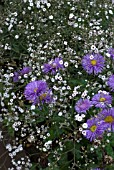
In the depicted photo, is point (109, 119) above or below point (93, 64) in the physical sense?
below

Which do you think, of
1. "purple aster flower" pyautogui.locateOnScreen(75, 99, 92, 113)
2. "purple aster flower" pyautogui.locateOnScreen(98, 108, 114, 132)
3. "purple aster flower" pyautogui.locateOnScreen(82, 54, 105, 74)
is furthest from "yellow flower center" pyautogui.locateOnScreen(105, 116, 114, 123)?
"purple aster flower" pyautogui.locateOnScreen(82, 54, 105, 74)

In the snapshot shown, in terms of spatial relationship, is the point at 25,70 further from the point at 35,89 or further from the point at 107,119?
the point at 107,119

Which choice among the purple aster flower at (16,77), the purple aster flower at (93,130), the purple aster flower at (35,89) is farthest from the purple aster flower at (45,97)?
the purple aster flower at (16,77)

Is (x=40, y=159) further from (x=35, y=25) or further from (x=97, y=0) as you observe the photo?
(x=97, y=0)

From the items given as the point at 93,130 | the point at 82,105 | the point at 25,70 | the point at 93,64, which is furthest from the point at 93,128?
the point at 25,70

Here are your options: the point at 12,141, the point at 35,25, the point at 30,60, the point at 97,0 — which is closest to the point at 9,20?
the point at 35,25

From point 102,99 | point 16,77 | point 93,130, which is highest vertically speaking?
point 16,77

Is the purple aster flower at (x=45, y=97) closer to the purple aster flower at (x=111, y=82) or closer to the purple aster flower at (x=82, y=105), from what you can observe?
the purple aster flower at (x=82, y=105)
